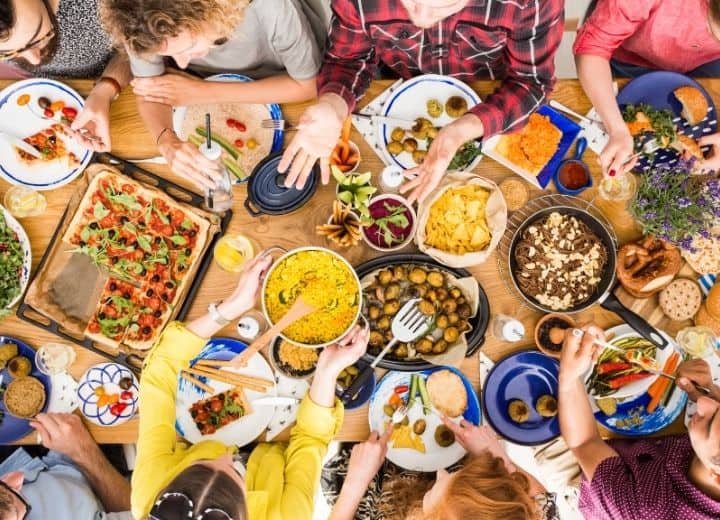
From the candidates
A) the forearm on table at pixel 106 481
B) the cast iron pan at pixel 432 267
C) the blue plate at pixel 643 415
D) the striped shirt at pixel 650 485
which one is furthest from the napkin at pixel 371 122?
the forearm on table at pixel 106 481

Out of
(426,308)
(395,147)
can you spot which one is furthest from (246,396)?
(395,147)

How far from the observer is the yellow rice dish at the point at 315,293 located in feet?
6.52

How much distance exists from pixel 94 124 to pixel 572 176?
5.84ft

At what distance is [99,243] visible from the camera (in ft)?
6.84

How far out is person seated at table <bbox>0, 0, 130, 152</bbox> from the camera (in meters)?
1.89

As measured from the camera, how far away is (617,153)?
2057mm

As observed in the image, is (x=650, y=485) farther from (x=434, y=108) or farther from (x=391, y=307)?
(x=434, y=108)

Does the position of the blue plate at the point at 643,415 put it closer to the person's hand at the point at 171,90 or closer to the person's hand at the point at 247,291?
the person's hand at the point at 247,291

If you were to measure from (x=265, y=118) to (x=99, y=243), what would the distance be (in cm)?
77

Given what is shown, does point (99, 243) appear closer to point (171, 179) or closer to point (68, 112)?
point (171, 179)

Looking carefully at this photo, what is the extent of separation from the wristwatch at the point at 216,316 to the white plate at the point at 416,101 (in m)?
0.83

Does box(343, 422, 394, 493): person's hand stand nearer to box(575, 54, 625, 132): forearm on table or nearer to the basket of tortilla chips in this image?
the basket of tortilla chips

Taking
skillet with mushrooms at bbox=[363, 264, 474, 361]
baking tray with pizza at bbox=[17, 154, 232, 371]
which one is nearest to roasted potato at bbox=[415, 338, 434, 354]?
skillet with mushrooms at bbox=[363, 264, 474, 361]

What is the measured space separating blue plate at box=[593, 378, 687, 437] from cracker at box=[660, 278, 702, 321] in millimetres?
287
